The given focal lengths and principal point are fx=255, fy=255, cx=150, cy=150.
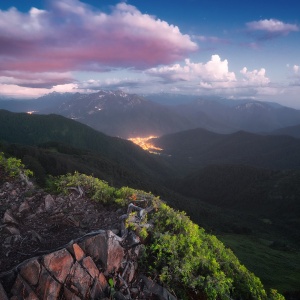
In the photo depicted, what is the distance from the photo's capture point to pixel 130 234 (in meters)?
10.7

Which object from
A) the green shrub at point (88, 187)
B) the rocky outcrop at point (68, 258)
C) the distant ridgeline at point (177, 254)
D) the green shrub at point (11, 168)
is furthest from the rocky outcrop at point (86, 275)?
the green shrub at point (11, 168)

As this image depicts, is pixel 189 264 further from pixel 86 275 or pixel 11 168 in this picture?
pixel 11 168

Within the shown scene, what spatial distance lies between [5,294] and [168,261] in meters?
5.79

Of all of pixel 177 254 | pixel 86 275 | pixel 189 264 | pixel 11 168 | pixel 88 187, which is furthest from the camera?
pixel 88 187

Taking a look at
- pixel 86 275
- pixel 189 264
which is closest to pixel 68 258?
pixel 86 275

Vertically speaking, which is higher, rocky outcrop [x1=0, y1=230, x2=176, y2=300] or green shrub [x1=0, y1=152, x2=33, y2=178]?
green shrub [x1=0, y1=152, x2=33, y2=178]

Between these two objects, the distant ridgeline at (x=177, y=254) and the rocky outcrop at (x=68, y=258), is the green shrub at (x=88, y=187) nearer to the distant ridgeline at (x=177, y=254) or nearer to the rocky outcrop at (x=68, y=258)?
the distant ridgeline at (x=177, y=254)

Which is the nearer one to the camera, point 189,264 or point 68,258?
point 68,258

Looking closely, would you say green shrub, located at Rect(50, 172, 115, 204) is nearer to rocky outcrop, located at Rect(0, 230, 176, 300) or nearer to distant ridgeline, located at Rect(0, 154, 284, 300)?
distant ridgeline, located at Rect(0, 154, 284, 300)

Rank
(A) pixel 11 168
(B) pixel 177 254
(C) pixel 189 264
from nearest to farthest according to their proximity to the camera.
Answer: (C) pixel 189 264
(B) pixel 177 254
(A) pixel 11 168

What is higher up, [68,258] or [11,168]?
[11,168]

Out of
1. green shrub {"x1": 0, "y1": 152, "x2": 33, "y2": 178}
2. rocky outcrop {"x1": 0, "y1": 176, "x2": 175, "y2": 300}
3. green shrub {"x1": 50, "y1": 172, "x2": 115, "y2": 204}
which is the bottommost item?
rocky outcrop {"x1": 0, "y1": 176, "x2": 175, "y2": 300}

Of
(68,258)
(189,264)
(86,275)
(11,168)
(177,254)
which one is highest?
(11,168)

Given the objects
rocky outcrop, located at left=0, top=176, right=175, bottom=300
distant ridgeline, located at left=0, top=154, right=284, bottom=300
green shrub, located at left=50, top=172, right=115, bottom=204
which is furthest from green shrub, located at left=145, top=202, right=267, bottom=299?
green shrub, located at left=50, top=172, right=115, bottom=204
